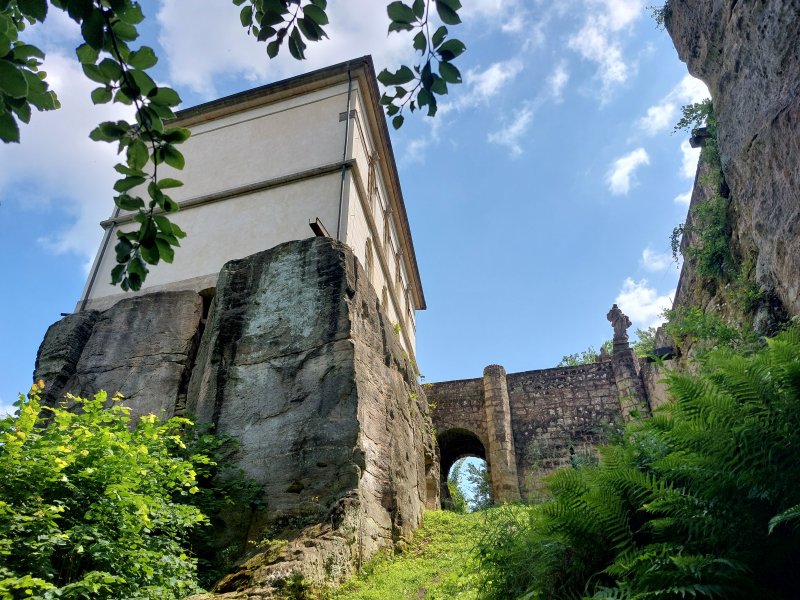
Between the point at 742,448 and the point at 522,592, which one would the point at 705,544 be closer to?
the point at 742,448

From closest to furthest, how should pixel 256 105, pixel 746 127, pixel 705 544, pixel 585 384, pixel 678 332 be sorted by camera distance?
pixel 705 544 → pixel 746 127 → pixel 678 332 → pixel 256 105 → pixel 585 384

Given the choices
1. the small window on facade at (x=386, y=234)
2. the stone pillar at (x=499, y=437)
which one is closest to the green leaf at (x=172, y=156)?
the small window on facade at (x=386, y=234)

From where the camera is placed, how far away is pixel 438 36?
2291mm

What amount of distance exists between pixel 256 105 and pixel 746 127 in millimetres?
11056

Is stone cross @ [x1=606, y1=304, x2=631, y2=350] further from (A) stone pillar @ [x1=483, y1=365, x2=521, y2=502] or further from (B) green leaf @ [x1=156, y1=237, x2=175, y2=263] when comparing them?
(B) green leaf @ [x1=156, y1=237, x2=175, y2=263]

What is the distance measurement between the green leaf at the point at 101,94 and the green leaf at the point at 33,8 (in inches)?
14.4

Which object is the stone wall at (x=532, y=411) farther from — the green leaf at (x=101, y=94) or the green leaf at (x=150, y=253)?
the green leaf at (x=101, y=94)

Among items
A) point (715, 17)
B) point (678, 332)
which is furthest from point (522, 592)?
point (715, 17)

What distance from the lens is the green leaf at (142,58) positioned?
2045 millimetres

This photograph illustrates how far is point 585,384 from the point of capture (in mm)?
16438

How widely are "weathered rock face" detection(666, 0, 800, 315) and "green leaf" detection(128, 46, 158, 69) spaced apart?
663 centimetres

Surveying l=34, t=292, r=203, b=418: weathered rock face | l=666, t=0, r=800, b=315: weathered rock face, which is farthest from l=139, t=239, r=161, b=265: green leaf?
l=666, t=0, r=800, b=315: weathered rock face

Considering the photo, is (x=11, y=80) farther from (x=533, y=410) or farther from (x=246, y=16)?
(x=533, y=410)

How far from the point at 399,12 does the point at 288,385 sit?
5.70 meters
